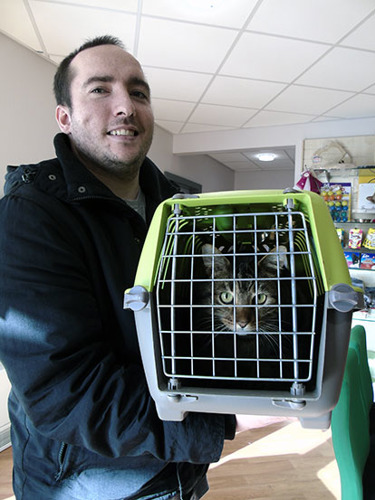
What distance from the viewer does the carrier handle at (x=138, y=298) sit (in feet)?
1.41

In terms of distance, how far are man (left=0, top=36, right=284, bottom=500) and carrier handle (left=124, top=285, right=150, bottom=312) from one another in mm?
126

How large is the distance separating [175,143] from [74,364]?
171 inches

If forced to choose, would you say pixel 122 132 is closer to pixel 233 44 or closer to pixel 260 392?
pixel 260 392

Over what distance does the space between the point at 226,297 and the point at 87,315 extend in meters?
0.24

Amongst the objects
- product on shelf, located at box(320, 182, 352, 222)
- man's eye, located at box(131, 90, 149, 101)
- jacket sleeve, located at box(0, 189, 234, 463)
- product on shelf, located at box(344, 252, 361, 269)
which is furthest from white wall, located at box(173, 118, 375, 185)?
jacket sleeve, located at box(0, 189, 234, 463)

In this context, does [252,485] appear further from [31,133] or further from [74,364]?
[31,133]

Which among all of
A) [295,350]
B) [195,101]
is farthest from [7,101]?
[295,350]

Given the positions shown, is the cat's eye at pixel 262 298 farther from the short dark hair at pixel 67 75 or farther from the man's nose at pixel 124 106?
the short dark hair at pixel 67 75

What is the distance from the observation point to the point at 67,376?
0.49 m

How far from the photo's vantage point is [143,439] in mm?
492

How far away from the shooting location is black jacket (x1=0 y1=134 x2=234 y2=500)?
487 millimetres

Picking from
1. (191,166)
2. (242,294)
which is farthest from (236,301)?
(191,166)

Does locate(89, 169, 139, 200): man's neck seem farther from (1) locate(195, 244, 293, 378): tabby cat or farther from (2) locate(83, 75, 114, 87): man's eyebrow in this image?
(1) locate(195, 244, 293, 378): tabby cat

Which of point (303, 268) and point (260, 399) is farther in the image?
point (303, 268)
